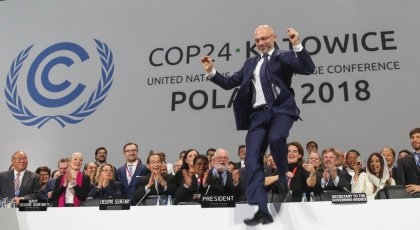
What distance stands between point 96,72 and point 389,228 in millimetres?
6572

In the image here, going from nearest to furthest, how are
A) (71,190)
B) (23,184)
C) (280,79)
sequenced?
(280,79), (71,190), (23,184)

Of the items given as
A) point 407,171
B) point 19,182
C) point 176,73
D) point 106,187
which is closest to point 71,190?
point 106,187

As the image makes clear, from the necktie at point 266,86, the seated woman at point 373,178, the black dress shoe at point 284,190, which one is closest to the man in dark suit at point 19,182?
the black dress shoe at point 284,190

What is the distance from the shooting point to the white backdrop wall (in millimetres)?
6680

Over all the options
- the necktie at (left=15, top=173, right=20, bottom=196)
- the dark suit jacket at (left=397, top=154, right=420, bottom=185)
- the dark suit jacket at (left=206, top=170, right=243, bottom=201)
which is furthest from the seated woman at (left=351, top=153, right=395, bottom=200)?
the necktie at (left=15, top=173, right=20, bottom=196)

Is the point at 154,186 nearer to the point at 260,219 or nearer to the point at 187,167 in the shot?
the point at 187,167

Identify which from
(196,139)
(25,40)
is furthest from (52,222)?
(25,40)

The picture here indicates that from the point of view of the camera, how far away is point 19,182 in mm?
4902

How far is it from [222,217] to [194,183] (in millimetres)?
1400

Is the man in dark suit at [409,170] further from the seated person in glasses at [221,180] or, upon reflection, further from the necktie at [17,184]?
the necktie at [17,184]

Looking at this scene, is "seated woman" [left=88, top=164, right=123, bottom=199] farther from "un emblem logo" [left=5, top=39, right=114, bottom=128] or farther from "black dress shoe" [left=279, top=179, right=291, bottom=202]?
"un emblem logo" [left=5, top=39, right=114, bottom=128]

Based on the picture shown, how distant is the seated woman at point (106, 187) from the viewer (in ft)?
14.1

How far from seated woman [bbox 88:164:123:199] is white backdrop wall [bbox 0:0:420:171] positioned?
2.81 metres

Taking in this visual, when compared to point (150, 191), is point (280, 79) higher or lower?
higher
